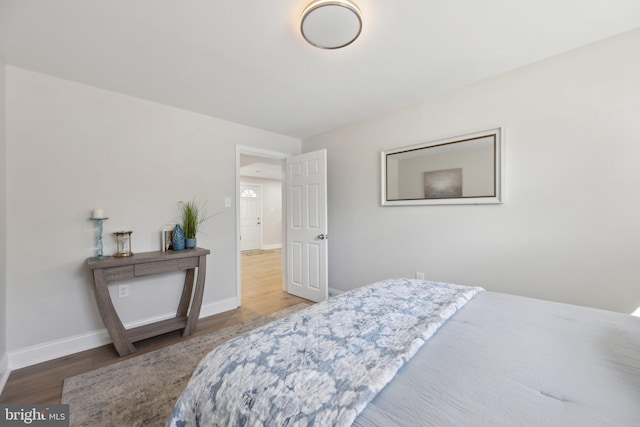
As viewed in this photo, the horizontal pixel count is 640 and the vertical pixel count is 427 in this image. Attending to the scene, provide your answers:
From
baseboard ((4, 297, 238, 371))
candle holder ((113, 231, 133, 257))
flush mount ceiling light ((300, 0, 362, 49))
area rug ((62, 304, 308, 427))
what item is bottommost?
area rug ((62, 304, 308, 427))

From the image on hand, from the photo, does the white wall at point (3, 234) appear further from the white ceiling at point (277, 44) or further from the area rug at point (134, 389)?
the area rug at point (134, 389)

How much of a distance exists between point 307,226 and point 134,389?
7.48ft

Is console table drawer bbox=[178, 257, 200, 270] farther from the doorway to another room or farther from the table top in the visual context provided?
the doorway to another room

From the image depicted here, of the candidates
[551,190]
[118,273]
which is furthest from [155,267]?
[551,190]

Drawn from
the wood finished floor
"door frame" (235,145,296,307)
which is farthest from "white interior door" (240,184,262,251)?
"door frame" (235,145,296,307)

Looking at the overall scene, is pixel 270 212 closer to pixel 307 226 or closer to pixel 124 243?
pixel 307 226

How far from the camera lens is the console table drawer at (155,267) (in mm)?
2252

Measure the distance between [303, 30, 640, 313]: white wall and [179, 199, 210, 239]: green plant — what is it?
2230 millimetres

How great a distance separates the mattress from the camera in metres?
0.63

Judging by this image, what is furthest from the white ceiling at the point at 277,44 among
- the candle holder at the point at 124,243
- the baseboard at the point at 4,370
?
the baseboard at the point at 4,370

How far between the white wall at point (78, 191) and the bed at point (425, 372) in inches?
83.5

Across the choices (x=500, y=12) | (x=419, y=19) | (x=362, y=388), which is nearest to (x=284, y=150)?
(x=419, y=19)

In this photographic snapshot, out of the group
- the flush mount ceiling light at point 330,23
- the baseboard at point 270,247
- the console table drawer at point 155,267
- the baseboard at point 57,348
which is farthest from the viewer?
the baseboard at point 270,247

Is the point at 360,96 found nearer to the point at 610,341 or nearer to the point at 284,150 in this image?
the point at 284,150
